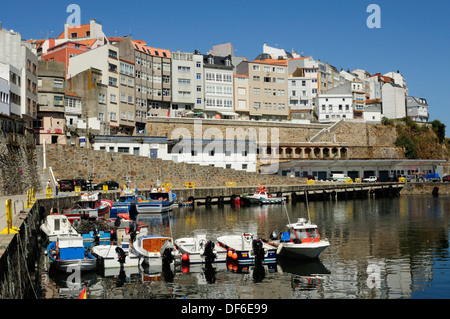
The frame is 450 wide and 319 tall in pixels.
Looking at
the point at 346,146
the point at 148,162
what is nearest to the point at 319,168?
the point at 346,146

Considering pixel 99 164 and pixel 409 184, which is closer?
pixel 99 164

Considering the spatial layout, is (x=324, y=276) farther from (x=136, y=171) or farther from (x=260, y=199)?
(x=136, y=171)

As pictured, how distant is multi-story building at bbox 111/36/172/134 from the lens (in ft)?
288

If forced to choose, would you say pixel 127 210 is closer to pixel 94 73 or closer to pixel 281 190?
pixel 281 190

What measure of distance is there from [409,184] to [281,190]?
84.1 feet

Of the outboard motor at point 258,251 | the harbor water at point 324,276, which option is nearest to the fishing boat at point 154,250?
the harbor water at point 324,276

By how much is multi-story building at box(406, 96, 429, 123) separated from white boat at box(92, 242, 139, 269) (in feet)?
442

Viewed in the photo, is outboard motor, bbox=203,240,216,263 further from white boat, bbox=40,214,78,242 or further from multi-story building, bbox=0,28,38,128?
multi-story building, bbox=0,28,38,128

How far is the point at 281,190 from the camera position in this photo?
71.3m

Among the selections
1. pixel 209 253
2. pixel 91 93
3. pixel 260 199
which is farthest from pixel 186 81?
pixel 209 253

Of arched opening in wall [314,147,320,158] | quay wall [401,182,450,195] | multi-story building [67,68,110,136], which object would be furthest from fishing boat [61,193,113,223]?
quay wall [401,182,450,195]

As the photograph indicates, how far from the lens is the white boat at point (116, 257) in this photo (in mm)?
26938

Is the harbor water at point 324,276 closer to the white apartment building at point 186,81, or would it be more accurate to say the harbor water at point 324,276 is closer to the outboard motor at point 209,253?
the outboard motor at point 209,253

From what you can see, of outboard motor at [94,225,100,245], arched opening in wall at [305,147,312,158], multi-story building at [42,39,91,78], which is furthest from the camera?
arched opening in wall at [305,147,312,158]
